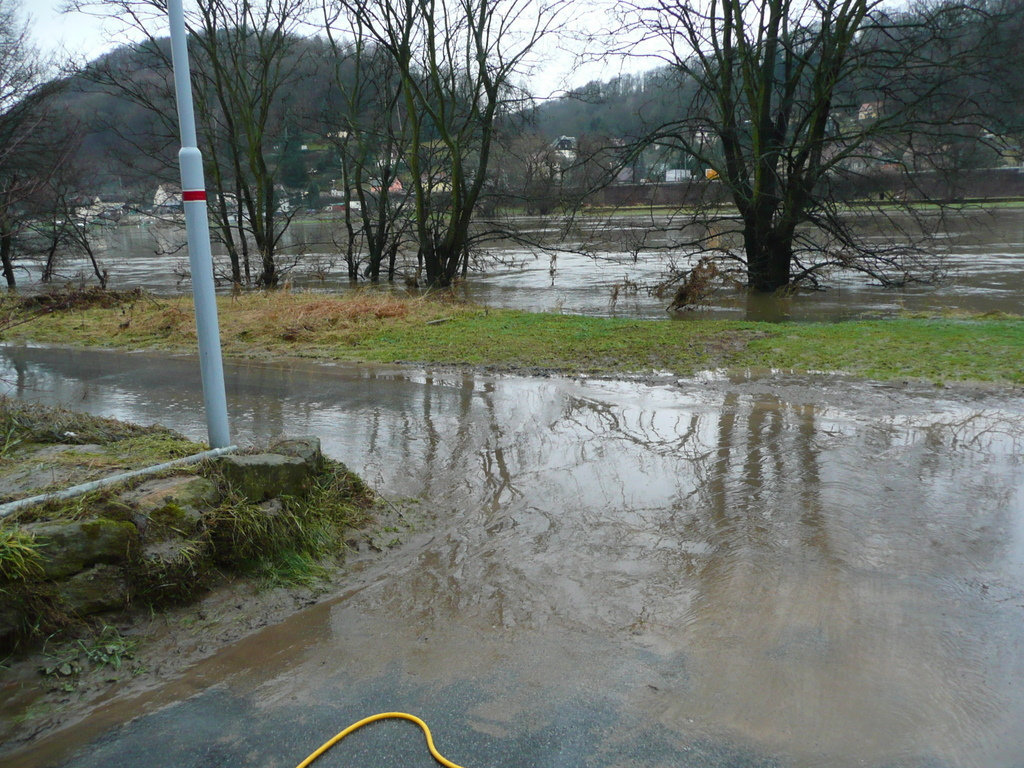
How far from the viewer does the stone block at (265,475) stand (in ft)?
14.7

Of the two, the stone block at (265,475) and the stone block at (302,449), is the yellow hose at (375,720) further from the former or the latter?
the stone block at (302,449)

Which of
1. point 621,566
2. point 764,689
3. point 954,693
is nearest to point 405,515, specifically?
point 621,566

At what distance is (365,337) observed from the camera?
1209 centimetres

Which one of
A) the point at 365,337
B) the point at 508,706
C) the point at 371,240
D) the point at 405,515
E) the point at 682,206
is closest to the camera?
the point at 508,706

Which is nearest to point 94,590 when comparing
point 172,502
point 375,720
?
point 172,502

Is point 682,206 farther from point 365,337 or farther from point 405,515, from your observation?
point 405,515

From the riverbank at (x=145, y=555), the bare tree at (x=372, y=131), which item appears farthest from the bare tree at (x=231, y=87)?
the riverbank at (x=145, y=555)

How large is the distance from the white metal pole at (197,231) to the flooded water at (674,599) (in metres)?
1.41

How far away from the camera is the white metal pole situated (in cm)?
441

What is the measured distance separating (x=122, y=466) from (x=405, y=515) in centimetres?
171

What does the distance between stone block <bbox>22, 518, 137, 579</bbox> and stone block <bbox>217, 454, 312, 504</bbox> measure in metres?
0.72

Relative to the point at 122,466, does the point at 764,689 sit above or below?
below

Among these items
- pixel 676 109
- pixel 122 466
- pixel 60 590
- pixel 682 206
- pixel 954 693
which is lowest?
pixel 954 693

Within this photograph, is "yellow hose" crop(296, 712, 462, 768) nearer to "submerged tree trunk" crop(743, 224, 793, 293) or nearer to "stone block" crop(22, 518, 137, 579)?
"stone block" crop(22, 518, 137, 579)
